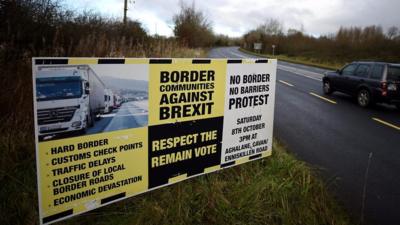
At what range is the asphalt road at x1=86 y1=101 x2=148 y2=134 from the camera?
2.82 m

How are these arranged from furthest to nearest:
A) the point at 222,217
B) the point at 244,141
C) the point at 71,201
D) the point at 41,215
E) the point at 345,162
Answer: the point at 345,162 < the point at 244,141 < the point at 222,217 < the point at 71,201 < the point at 41,215

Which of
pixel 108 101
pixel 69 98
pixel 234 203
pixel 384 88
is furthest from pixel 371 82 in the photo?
pixel 69 98

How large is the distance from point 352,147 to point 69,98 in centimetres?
578

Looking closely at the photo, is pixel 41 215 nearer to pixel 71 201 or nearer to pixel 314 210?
pixel 71 201

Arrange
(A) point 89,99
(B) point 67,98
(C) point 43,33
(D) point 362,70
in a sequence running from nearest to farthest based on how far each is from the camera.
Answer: (B) point 67,98 → (A) point 89,99 → (C) point 43,33 → (D) point 362,70

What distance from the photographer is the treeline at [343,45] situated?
4069 cm

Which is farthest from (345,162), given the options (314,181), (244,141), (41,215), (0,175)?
(0,175)

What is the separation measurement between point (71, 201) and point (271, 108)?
9.20ft

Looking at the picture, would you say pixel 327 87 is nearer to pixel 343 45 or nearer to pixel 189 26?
pixel 189 26

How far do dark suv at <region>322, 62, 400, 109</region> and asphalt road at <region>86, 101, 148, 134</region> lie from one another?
1023cm

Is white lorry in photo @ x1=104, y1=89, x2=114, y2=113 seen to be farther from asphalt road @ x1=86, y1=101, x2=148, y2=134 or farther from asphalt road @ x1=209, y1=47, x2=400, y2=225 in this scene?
asphalt road @ x1=209, y1=47, x2=400, y2=225

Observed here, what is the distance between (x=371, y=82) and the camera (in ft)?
37.1

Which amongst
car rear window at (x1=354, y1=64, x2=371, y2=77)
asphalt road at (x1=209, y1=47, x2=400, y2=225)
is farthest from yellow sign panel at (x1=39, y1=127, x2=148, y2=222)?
car rear window at (x1=354, y1=64, x2=371, y2=77)

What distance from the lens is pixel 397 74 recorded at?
1077 centimetres
